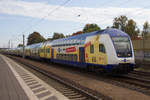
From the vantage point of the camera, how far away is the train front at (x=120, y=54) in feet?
42.9

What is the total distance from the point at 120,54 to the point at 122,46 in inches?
27.5

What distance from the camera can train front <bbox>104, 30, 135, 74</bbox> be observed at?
13062mm

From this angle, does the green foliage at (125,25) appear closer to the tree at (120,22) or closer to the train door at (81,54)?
the tree at (120,22)

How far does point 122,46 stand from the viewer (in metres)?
13.7

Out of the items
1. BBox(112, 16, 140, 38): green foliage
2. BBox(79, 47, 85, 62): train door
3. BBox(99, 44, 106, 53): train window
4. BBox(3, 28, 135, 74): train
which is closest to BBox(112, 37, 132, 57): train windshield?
BBox(3, 28, 135, 74): train

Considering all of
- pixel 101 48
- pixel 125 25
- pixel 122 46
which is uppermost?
pixel 125 25

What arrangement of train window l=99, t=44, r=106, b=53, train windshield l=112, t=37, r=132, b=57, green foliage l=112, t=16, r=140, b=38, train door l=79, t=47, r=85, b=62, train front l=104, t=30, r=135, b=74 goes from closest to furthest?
train front l=104, t=30, r=135, b=74, train windshield l=112, t=37, r=132, b=57, train window l=99, t=44, r=106, b=53, train door l=79, t=47, r=85, b=62, green foliage l=112, t=16, r=140, b=38

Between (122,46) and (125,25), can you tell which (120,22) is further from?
(122,46)

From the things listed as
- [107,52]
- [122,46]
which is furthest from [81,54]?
[122,46]

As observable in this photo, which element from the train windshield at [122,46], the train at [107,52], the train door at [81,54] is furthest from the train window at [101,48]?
the train door at [81,54]

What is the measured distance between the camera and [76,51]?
18.0m

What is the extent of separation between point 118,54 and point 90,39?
3.20 metres

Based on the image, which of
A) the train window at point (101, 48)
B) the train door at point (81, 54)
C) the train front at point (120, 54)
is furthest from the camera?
the train door at point (81, 54)

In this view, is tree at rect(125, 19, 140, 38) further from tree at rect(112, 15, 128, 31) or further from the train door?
the train door
